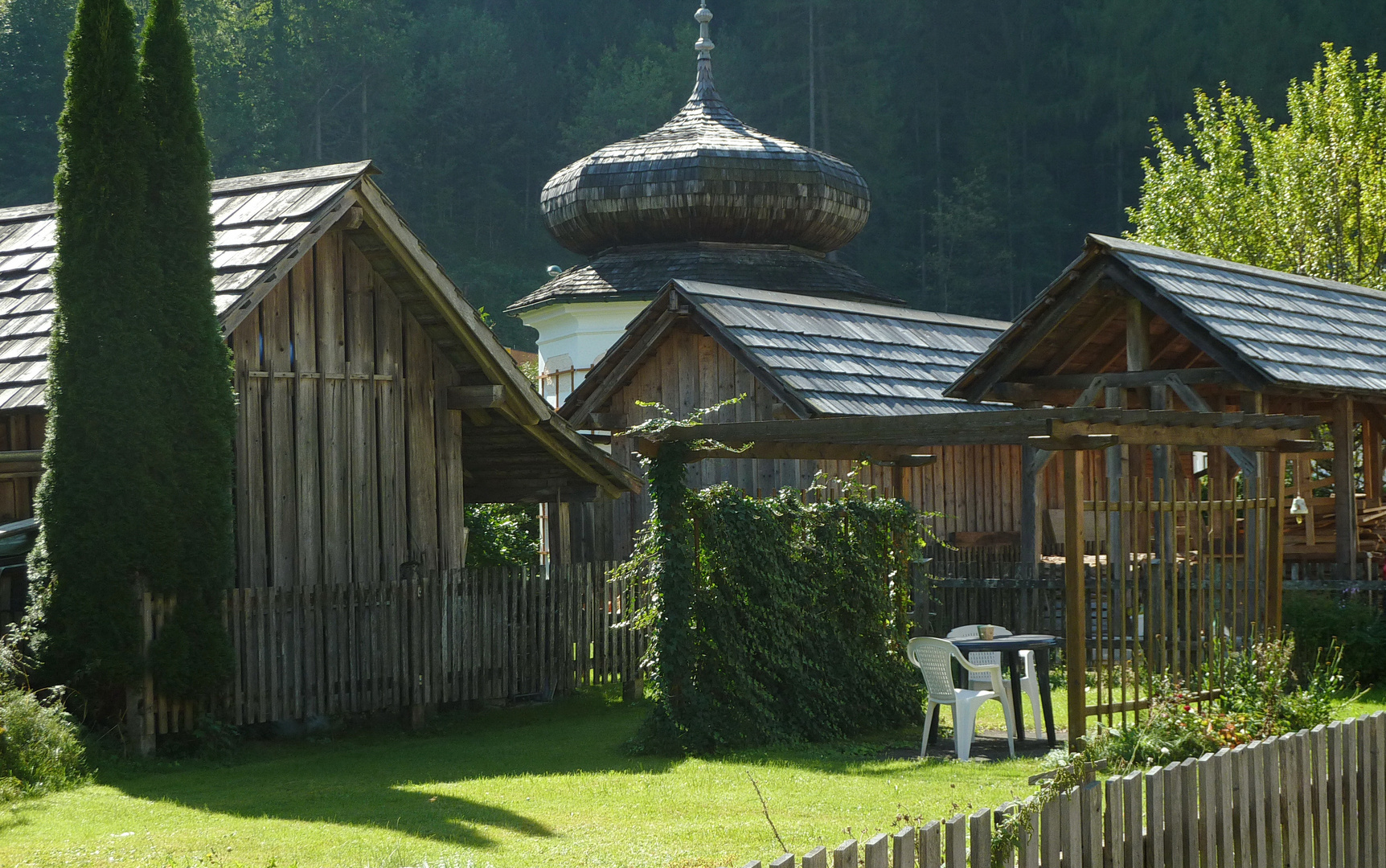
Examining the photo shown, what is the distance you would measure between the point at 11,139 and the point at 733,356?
1503 inches

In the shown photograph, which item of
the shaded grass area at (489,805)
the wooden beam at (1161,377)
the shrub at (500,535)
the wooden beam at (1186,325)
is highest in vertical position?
the wooden beam at (1186,325)

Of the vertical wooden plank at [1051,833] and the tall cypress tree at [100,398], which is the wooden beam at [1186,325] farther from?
the vertical wooden plank at [1051,833]

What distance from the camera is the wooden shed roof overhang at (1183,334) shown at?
15609 millimetres

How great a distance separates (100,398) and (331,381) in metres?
2.82

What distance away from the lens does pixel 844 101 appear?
204ft

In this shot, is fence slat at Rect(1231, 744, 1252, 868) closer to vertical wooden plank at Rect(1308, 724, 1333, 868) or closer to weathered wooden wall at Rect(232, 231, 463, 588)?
vertical wooden plank at Rect(1308, 724, 1333, 868)

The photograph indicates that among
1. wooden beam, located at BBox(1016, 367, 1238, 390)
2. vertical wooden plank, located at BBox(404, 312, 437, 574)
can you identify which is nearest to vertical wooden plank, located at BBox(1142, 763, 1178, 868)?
vertical wooden plank, located at BBox(404, 312, 437, 574)

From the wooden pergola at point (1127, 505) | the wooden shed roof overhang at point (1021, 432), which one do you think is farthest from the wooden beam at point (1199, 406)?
the wooden shed roof overhang at point (1021, 432)

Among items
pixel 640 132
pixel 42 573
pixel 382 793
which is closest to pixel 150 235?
pixel 42 573

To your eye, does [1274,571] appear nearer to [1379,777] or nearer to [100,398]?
[1379,777]

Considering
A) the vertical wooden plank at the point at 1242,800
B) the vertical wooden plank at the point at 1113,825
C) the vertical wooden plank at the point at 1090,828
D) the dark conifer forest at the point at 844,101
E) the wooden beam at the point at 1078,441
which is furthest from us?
the dark conifer forest at the point at 844,101

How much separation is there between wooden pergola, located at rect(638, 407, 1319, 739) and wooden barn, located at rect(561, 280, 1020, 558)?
5.55m

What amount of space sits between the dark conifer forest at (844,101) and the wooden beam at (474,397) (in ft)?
138

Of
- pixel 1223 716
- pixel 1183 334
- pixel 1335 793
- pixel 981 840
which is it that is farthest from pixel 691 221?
pixel 981 840
